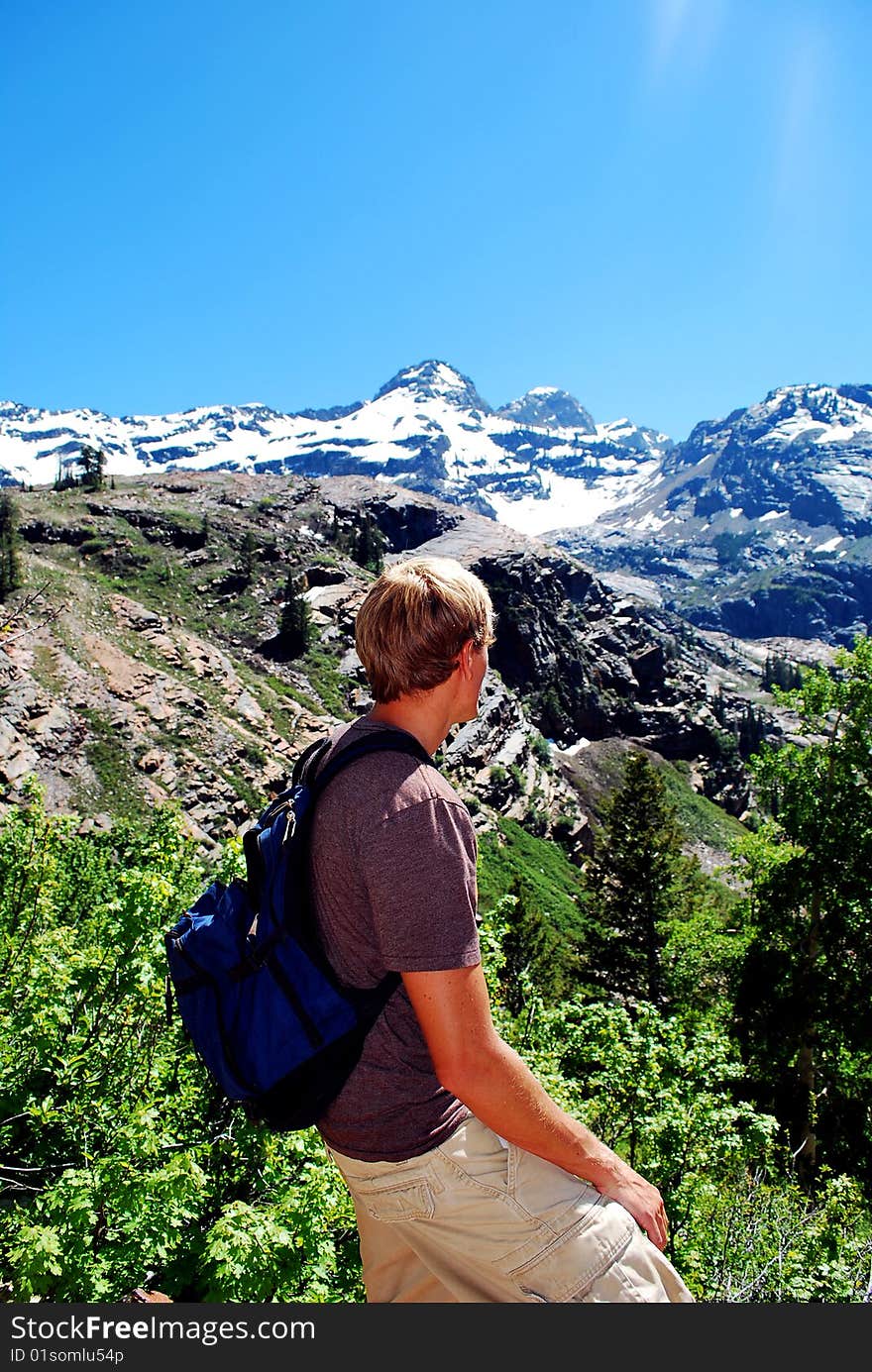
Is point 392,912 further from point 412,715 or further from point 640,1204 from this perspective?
point 640,1204

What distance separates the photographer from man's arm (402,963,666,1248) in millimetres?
2178

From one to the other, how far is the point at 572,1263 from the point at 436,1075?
2.19ft

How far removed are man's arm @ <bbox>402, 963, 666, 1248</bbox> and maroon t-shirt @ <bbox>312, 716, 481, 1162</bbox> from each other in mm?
99

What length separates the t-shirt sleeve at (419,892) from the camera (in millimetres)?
2107

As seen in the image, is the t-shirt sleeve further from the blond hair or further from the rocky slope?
the rocky slope

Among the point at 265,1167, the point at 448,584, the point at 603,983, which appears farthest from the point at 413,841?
the point at 603,983

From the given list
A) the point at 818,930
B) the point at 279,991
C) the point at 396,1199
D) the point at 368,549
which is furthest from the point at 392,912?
the point at 368,549

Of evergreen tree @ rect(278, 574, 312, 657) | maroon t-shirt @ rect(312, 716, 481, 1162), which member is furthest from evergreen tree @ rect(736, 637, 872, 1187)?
evergreen tree @ rect(278, 574, 312, 657)

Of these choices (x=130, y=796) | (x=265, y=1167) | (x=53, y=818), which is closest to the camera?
(x=265, y=1167)

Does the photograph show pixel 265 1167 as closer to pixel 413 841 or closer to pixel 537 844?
pixel 413 841

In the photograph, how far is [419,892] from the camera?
2.11 meters

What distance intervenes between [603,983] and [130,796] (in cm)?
2314

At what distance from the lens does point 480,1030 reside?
7.36 ft

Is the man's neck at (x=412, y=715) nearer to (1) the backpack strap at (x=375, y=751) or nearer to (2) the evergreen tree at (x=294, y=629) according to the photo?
(1) the backpack strap at (x=375, y=751)
